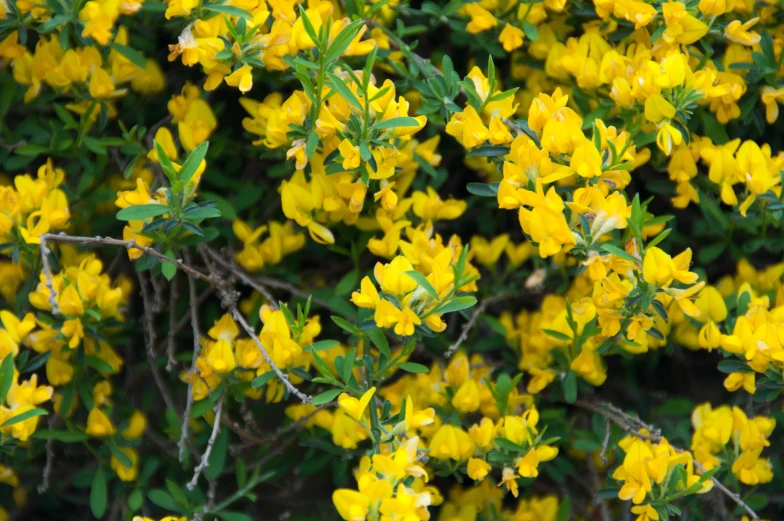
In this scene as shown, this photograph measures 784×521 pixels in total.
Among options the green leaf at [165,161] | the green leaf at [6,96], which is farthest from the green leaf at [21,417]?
the green leaf at [6,96]

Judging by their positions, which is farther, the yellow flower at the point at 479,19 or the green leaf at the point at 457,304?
the yellow flower at the point at 479,19

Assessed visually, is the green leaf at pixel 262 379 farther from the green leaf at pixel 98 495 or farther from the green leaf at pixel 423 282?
the green leaf at pixel 98 495

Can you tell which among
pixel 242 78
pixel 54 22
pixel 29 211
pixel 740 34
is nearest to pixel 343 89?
pixel 242 78

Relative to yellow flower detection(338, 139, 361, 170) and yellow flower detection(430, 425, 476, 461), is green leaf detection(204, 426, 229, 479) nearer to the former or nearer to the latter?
yellow flower detection(430, 425, 476, 461)

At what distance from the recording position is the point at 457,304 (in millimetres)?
1252

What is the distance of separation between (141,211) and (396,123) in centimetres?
42

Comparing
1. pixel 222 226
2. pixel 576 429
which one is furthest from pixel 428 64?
pixel 576 429

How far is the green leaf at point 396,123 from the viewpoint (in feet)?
4.19

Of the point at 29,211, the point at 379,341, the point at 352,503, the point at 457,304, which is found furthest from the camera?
the point at 29,211

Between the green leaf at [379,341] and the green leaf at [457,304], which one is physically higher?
the green leaf at [457,304]

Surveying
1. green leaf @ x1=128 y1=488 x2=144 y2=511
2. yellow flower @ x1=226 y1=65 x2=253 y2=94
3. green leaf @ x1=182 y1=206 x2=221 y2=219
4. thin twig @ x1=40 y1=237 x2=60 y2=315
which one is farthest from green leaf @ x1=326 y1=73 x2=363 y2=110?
green leaf @ x1=128 y1=488 x2=144 y2=511

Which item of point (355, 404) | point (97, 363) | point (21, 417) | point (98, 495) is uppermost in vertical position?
point (355, 404)

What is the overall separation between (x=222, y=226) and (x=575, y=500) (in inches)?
36.9

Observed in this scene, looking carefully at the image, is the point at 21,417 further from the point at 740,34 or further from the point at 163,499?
the point at 740,34
